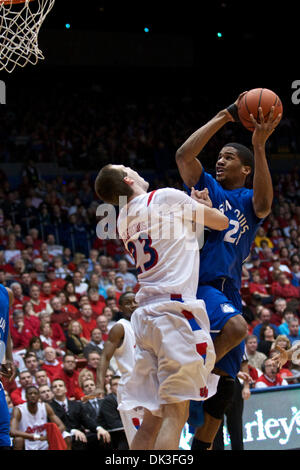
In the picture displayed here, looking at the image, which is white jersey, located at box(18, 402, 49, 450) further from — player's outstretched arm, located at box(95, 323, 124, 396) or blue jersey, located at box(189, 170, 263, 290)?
blue jersey, located at box(189, 170, 263, 290)

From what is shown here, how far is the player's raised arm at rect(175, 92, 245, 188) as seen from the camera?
13.8ft

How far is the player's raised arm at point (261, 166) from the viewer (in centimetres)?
410

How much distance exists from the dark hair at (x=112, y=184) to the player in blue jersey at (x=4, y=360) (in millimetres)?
1038

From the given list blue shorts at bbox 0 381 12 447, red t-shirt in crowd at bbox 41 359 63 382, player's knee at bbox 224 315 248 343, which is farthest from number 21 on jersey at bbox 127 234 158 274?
red t-shirt in crowd at bbox 41 359 63 382

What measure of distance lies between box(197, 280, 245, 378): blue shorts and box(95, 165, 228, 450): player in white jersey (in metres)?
0.30

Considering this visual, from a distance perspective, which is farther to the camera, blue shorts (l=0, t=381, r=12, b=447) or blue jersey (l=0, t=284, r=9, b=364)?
blue jersey (l=0, t=284, r=9, b=364)

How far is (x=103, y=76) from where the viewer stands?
2066 cm

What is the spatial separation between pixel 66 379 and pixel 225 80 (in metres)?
15.1

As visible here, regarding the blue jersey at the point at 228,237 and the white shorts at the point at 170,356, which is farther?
the blue jersey at the point at 228,237

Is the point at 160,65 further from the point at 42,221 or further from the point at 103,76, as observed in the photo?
the point at 42,221

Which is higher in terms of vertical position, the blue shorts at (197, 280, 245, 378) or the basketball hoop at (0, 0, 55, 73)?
the basketball hoop at (0, 0, 55, 73)

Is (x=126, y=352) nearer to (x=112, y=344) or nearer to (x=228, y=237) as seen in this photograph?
(x=112, y=344)

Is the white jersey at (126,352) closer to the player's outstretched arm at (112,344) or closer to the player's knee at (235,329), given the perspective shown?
the player's outstretched arm at (112,344)

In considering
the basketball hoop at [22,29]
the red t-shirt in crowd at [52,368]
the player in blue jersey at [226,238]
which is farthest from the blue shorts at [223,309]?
the red t-shirt in crowd at [52,368]
